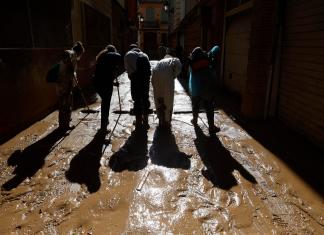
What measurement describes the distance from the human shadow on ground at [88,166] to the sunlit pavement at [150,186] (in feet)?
0.05

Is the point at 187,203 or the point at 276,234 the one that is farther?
the point at 187,203

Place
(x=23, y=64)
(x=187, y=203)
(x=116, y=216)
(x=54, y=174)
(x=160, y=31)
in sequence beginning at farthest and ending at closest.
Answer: (x=160, y=31) < (x=23, y=64) < (x=54, y=174) < (x=187, y=203) < (x=116, y=216)

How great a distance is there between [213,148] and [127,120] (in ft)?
8.42

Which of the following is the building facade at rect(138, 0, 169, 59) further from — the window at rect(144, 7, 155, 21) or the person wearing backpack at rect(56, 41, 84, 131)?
the person wearing backpack at rect(56, 41, 84, 131)

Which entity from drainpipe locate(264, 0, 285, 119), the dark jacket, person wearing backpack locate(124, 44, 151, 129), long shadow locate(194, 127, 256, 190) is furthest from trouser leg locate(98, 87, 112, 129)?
drainpipe locate(264, 0, 285, 119)

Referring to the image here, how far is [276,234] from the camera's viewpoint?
9.80 feet

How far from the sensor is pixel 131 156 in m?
5.03

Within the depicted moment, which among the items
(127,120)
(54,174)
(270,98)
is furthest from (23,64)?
(270,98)

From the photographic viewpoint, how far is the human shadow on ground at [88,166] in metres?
4.14

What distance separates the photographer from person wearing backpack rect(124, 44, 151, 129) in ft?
20.5

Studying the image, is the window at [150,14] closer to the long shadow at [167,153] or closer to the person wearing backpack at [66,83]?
the person wearing backpack at [66,83]

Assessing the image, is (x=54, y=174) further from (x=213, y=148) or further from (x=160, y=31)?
(x=160, y=31)

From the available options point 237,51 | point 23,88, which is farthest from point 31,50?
point 237,51

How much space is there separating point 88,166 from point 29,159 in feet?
3.42
